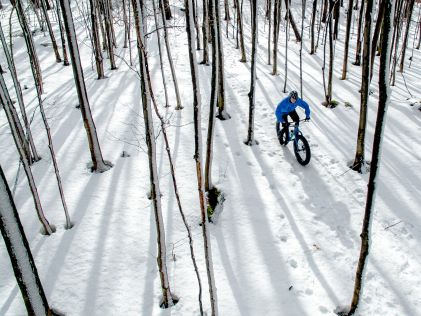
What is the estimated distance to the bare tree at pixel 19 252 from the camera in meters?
3.23

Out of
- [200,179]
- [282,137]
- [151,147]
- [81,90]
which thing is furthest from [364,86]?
[81,90]

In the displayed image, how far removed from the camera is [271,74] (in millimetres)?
13203

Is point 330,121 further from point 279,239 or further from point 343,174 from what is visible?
point 279,239

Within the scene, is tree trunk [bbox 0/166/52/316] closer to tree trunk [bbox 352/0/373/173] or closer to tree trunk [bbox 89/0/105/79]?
tree trunk [bbox 352/0/373/173]

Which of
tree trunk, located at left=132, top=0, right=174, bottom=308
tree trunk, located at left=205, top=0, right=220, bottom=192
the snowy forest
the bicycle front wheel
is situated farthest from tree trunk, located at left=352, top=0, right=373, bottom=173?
tree trunk, located at left=132, top=0, right=174, bottom=308

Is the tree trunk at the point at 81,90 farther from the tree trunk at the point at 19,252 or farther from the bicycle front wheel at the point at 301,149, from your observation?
the bicycle front wheel at the point at 301,149

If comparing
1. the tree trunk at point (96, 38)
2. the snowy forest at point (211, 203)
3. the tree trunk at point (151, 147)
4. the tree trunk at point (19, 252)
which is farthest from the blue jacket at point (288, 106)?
the tree trunk at point (96, 38)

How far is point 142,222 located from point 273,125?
5027 millimetres

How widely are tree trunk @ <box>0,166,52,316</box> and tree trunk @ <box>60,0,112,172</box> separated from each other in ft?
12.3

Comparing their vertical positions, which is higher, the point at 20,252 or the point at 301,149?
the point at 20,252

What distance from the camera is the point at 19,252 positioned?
11.2 ft

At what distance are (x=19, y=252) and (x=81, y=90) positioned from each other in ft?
13.1

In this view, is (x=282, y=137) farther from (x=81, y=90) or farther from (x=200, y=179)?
(x=200, y=179)

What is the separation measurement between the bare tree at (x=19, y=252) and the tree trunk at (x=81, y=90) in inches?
148
